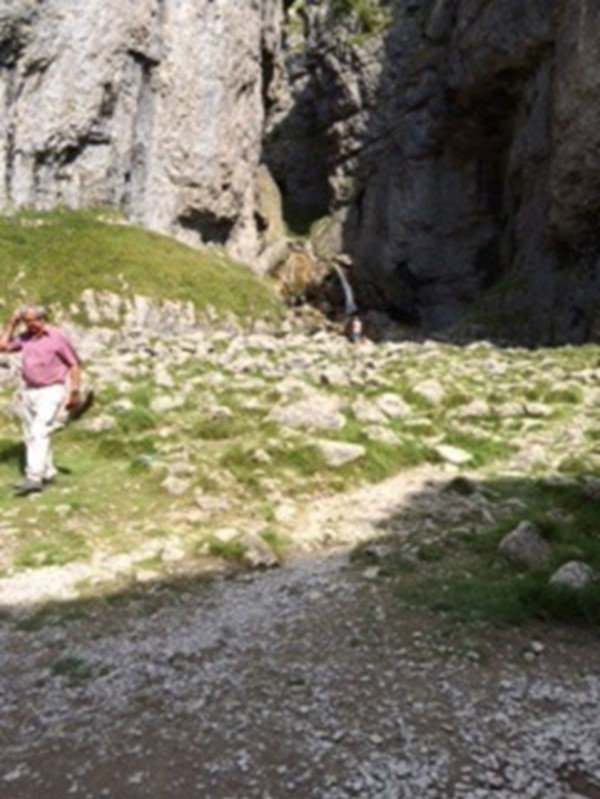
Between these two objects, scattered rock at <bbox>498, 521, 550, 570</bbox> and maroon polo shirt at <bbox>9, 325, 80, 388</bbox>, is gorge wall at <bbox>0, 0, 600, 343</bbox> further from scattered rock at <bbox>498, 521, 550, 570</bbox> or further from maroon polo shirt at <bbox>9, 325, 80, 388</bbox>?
maroon polo shirt at <bbox>9, 325, 80, 388</bbox>

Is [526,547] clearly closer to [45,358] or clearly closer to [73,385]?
[73,385]

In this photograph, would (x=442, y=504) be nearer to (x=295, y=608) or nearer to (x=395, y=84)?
(x=295, y=608)

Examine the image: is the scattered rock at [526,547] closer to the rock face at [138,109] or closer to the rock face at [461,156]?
the rock face at [461,156]

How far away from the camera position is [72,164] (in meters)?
39.8

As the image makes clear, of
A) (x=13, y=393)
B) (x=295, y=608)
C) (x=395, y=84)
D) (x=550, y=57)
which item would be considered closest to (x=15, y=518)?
(x=295, y=608)

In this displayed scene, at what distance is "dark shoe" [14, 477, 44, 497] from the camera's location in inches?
441

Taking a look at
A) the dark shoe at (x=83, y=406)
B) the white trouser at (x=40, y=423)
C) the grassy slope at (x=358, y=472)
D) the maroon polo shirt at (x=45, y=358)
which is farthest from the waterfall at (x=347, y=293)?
the white trouser at (x=40, y=423)

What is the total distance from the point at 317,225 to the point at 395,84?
1086 centimetres

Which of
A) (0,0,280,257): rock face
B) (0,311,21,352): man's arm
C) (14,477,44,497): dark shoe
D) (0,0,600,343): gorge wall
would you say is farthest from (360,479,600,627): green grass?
(0,0,280,257): rock face

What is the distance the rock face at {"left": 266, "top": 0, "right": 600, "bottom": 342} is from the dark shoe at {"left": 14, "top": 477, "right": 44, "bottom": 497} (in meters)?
25.5

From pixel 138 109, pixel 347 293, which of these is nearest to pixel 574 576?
pixel 138 109

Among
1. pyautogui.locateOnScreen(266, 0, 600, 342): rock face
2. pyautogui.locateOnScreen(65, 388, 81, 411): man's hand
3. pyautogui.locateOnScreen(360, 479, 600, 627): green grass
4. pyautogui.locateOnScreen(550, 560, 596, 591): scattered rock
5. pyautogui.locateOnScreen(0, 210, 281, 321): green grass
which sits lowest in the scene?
pyautogui.locateOnScreen(360, 479, 600, 627): green grass

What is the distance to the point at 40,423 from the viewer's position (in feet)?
38.9

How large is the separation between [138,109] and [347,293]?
15912 mm
